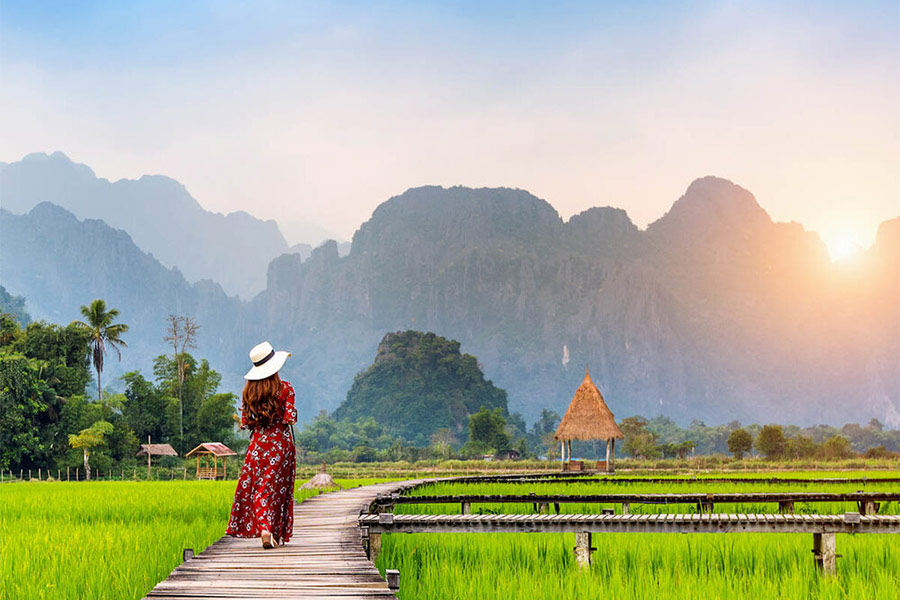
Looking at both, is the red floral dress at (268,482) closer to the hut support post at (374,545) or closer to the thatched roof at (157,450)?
the hut support post at (374,545)

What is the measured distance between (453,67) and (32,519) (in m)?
144

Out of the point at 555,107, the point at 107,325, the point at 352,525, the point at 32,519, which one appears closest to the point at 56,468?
the point at 107,325

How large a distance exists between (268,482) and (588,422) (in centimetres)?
3734

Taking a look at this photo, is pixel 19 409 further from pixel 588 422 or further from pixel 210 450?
pixel 588 422

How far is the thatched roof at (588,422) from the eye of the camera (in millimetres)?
43406

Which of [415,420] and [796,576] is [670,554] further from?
[415,420]

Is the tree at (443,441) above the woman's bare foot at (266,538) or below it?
below

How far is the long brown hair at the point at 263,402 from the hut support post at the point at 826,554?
5115 millimetres

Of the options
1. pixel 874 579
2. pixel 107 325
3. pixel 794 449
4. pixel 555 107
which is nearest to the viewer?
pixel 874 579

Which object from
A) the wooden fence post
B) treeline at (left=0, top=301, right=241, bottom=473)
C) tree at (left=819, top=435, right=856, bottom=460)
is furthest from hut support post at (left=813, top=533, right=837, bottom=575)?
tree at (left=819, top=435, right=856, bottom=460)

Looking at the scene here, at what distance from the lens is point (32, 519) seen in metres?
13.1

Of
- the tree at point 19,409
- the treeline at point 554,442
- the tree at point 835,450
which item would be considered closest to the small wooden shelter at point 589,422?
the treeline at point 554,442

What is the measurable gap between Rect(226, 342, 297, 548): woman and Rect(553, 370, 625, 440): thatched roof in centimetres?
3614

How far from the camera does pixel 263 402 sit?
25.4 ft
